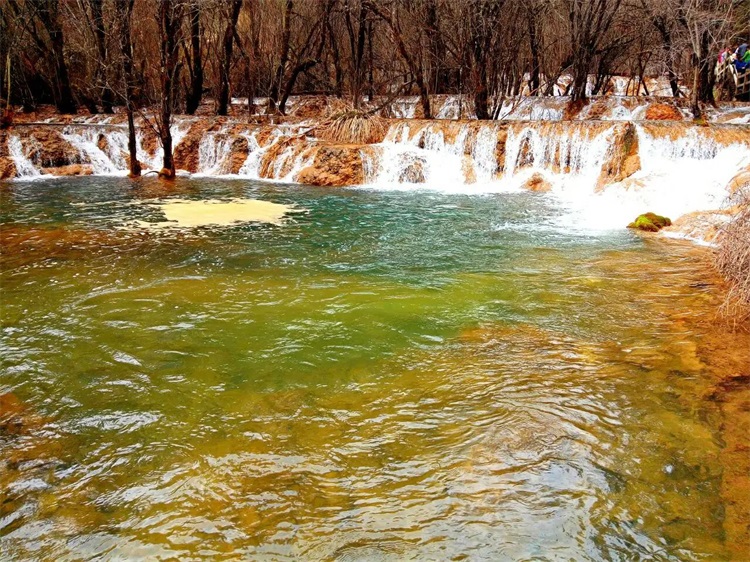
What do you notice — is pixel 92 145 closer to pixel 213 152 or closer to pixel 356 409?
pixel 213 152

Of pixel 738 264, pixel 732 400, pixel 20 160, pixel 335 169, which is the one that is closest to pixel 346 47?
pixel 335 169

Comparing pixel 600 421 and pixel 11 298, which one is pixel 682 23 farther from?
pixel 11 298

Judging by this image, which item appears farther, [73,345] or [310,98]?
[310,98]

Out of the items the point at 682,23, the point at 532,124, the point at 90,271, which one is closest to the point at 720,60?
the point at 682,23

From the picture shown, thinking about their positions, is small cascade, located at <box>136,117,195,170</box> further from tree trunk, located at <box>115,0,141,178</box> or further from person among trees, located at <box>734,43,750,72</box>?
person among trees, located at <box>734,43,750,72</box>

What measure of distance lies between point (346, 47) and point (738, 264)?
22237 mm

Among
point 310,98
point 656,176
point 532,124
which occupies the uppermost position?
point 310,98

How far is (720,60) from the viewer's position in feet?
50.7

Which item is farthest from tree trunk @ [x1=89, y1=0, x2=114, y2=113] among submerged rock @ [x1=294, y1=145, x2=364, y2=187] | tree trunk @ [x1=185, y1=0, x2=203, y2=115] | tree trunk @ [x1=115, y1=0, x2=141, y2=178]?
submerged rock @ [x1=294, y1=145, x2=364, y2=187]

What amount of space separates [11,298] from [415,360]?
4155mm

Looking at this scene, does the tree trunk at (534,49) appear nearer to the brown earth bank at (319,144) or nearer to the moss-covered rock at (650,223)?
the brown earth bank at (319,144)

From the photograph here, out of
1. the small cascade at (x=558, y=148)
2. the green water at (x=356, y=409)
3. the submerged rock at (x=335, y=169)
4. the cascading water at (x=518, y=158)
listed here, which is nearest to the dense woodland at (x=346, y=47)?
the cascading water at (x=518, y=158)

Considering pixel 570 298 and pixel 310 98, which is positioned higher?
pixel 310 98

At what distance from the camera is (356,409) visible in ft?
11.5
